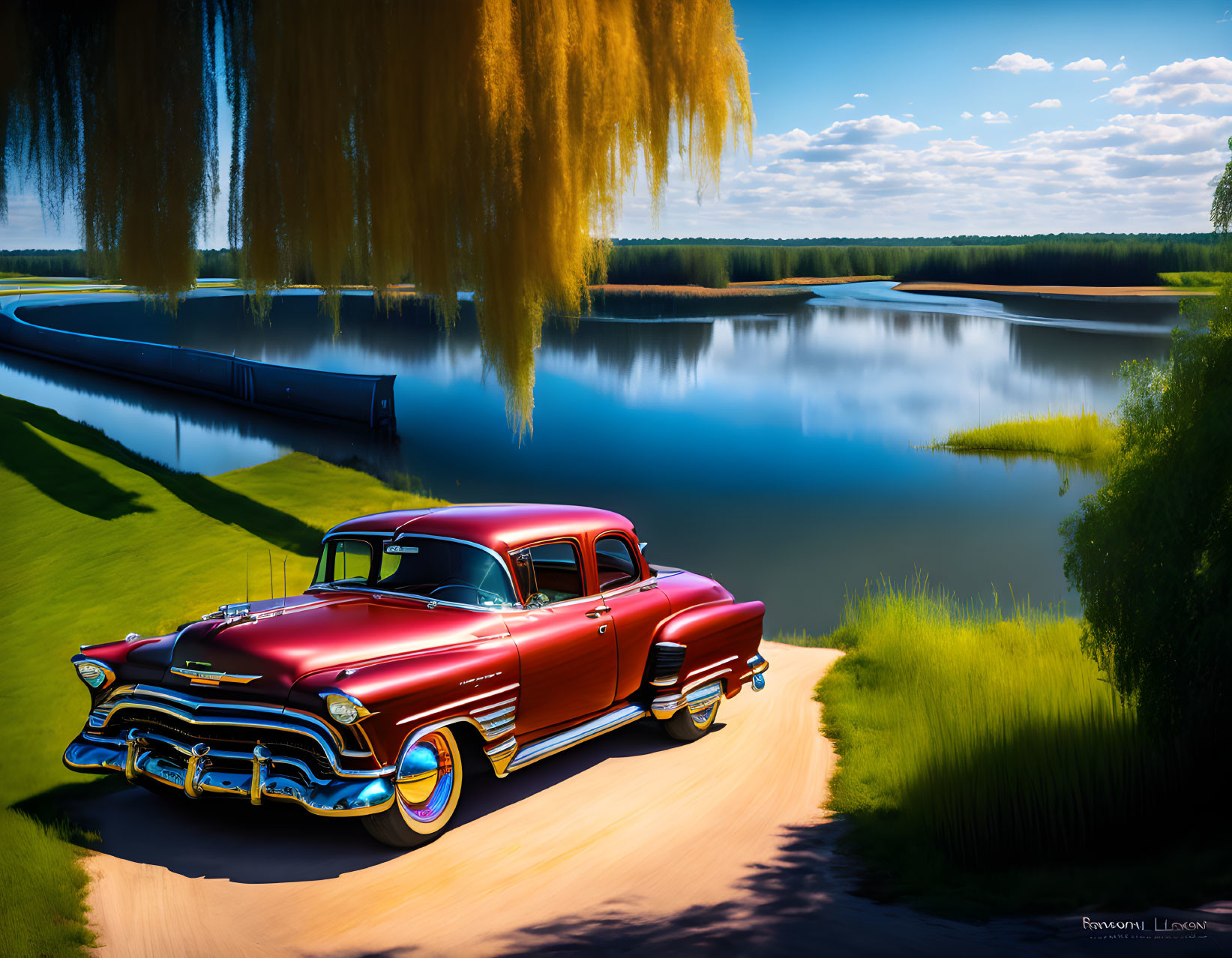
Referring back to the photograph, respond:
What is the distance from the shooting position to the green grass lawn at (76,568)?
176 inches

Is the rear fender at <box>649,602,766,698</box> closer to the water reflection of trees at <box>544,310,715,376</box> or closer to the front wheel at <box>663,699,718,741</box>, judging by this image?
the front wheel at <box>663,699,718,741</box>

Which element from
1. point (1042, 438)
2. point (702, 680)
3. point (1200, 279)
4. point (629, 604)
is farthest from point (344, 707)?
point (1042, 438)

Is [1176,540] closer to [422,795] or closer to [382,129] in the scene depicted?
[422,795]

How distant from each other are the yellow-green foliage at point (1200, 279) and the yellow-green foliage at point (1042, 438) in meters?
21.4

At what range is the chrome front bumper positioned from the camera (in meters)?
4.51

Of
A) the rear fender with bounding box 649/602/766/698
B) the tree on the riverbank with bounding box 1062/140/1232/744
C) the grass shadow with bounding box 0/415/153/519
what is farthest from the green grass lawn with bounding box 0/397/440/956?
the tree on the riverbank with bounding box 1062/140/1232/744

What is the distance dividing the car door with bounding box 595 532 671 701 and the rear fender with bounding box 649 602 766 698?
Result: 0.39 ft

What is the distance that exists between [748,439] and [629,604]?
21.9 m

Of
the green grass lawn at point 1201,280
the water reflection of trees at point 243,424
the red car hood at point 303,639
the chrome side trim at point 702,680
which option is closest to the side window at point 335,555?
the red car hood at point 303,639

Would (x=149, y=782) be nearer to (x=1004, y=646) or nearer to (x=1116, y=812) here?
(x=1116, y=812)

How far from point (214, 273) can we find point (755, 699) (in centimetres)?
1004

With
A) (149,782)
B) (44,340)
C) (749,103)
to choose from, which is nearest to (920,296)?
(44,340)

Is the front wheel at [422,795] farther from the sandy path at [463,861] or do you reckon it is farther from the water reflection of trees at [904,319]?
the water reflection of trees at [904,319]

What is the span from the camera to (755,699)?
27.0ft
